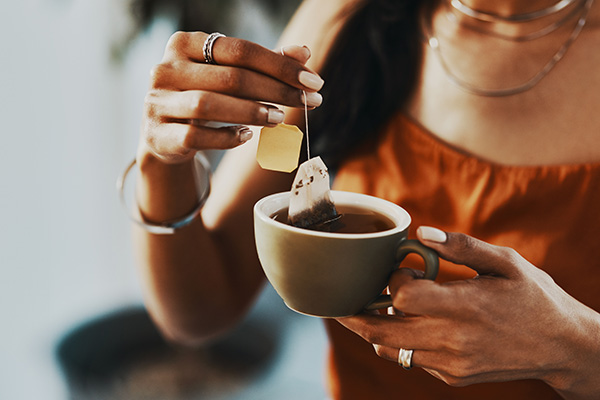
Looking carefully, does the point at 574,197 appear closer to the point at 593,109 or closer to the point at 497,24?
the point at 593,109

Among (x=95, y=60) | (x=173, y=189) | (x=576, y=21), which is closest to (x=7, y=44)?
(x=95, y=60)

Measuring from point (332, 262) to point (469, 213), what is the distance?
51 centimetres

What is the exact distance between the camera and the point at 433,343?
60cm

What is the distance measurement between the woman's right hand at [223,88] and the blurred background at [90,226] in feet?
4.78

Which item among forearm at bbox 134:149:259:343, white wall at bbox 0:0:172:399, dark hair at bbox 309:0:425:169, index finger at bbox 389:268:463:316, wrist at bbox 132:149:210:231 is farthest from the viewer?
white wall at bbox 0:0:172:399

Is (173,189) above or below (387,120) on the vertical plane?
below

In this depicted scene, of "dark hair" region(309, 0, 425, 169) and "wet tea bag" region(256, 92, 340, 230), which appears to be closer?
"wet tea bag" region(256, 92, 340, 230)

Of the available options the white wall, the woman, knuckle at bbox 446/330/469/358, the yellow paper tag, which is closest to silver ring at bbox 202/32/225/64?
the woman

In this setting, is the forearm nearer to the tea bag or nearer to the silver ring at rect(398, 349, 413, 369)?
the tea bag

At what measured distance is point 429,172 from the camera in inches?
41.0

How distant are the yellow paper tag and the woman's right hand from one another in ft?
0.06

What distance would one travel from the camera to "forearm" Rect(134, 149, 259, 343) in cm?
91

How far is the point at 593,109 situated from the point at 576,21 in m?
0.19

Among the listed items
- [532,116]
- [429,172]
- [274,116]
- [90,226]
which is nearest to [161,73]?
[274,116]
